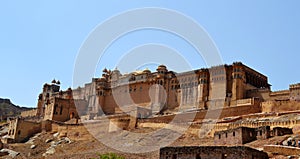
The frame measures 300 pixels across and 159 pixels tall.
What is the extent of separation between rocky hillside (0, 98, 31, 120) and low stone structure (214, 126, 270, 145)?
67.9 metres

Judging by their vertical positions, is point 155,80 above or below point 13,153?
above

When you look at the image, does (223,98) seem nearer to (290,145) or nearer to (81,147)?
(81,147)

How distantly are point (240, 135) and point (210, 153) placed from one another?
8365 millimetres

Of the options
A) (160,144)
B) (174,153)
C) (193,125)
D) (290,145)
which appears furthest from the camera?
(193,125)

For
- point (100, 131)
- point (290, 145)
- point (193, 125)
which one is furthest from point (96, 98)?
point (290, 145)

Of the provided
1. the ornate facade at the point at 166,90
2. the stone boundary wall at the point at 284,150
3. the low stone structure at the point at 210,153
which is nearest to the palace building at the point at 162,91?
the ornate facade at the point at 166,90

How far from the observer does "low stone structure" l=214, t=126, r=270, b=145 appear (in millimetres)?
28820

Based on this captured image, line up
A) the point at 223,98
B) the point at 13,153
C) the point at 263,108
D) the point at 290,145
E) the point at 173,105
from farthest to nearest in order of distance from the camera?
the point at 173,105 → the point at 223,98 → the point at 263,108 → the point at 13,153 → the point at 290,145

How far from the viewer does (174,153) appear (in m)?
21.7

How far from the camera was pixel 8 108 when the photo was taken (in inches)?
3688

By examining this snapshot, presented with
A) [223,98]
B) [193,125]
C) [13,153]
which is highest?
[223,98]

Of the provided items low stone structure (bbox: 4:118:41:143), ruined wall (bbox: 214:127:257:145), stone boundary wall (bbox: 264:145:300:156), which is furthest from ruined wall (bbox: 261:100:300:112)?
low stone structure (bbox: 4:118:41:143)

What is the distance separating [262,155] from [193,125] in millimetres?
20488

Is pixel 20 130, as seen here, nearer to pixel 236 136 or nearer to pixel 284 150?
pixel 236 136
